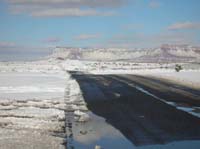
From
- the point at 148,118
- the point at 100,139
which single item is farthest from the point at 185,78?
the point at 100,139

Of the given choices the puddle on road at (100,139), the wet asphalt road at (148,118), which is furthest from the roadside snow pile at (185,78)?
the puddle on road at (100,139)

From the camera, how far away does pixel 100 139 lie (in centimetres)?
1184

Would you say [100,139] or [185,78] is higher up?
[100,139]

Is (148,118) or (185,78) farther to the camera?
(185,78)

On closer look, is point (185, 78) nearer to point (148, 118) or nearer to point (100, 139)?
point (148, 118)

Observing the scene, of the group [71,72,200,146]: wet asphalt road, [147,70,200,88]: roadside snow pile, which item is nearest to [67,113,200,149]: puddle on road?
[71,72,200,146]: wet asphalt road

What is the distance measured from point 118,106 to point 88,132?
7.20 meters

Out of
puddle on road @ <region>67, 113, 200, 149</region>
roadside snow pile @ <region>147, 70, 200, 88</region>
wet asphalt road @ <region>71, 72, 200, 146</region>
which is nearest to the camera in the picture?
puddle on road @ <region>67, 113, 200, 149</region>

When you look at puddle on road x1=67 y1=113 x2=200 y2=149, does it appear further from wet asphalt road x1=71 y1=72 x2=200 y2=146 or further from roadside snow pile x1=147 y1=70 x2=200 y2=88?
roadside snow pile x1=147 y1=70 x2=200 y2=88

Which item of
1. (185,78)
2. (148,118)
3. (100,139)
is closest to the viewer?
(100,139)

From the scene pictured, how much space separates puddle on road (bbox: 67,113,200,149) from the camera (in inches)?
427

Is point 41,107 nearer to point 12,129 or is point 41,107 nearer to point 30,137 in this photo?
point 12,129

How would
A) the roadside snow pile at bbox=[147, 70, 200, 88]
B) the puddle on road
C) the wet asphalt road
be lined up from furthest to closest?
the roadside snow pile at bbox=[147, 70, 200, 88] → the wet asphalt road → the puddle on road

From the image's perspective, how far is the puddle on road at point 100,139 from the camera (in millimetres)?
10850
